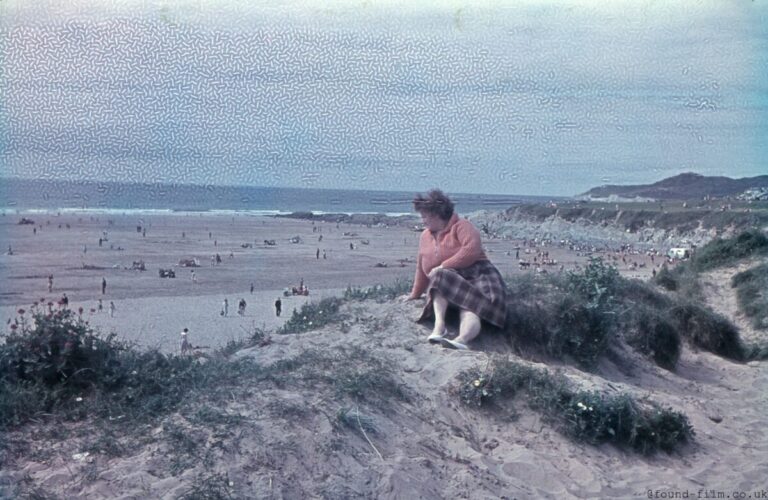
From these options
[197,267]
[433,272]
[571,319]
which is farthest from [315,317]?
[197,267]

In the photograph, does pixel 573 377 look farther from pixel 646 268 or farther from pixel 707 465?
pixel 646 268

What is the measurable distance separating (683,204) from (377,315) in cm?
3735

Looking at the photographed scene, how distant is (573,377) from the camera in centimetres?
707

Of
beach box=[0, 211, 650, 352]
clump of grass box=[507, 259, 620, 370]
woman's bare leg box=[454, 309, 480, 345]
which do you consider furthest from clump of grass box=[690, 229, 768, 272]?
woman's bare leg box=[454, 309, 480, 345]

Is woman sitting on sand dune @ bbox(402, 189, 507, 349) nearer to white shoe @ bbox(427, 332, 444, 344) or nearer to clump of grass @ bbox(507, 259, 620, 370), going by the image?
white shoe @ bbox(427, 332, 444, 344)

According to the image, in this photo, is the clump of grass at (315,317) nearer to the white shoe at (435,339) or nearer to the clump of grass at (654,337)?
the white shoe at (435,339)

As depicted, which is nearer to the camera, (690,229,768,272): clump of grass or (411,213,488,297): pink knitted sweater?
(411,213,488,297): pink knitted sweater

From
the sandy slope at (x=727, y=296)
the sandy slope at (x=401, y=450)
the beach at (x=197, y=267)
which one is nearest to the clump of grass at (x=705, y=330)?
the sandy slope at (x=727, y=296)

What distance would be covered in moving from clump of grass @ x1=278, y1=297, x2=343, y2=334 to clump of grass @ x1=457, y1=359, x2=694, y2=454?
2231 mm

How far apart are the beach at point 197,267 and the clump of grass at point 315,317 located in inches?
214

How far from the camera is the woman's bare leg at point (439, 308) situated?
7.89 metres

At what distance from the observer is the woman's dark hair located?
823cm

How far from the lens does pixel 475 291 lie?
8.03 metres

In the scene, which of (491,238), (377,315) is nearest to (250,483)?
(377,315)
